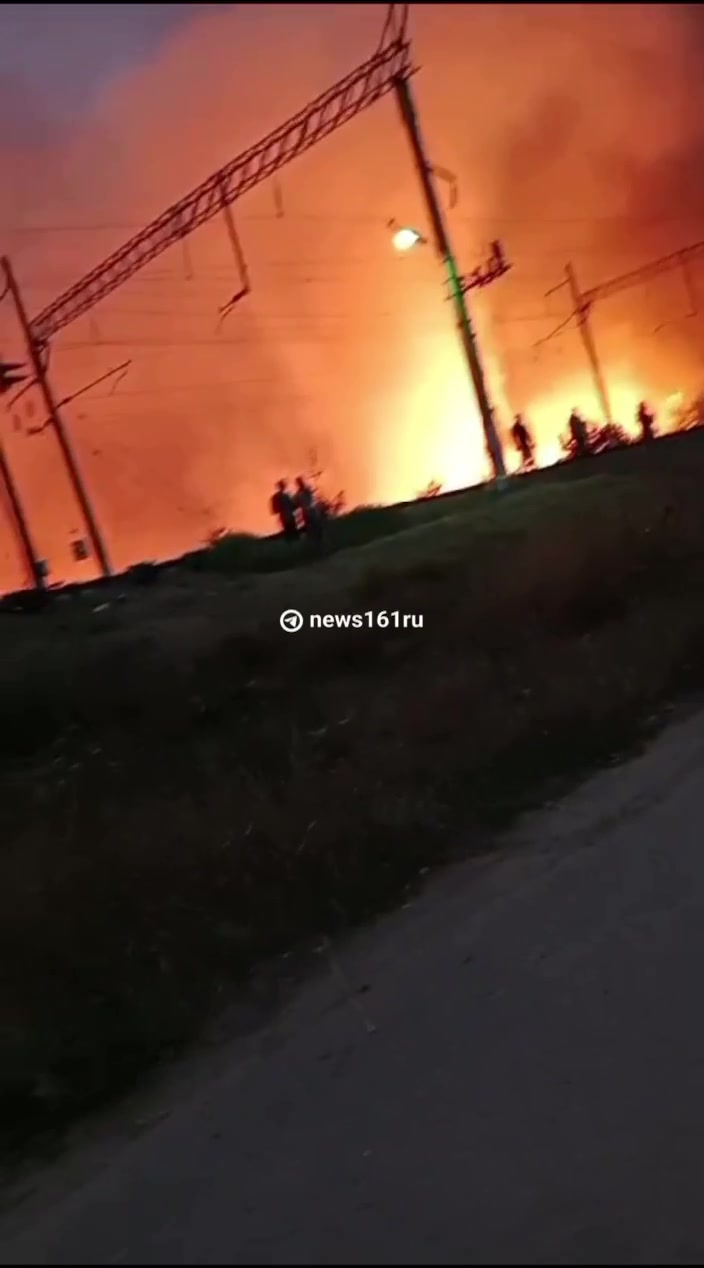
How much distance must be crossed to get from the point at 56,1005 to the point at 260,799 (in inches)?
79.7

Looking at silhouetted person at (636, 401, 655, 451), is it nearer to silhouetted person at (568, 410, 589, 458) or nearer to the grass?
the grass

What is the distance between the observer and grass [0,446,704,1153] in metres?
4.81

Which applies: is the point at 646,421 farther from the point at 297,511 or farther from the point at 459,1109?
the point at 459,1109

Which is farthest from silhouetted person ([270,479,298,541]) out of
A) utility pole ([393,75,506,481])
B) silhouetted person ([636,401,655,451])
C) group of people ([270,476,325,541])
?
silhouetted person ([636,401,655,451])

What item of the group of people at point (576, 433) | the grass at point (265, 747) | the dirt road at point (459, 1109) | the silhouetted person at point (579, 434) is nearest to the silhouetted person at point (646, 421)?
the group of people at point (576, 433)

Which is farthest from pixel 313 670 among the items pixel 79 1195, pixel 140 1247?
pixel 140 1247

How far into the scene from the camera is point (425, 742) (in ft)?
24.6

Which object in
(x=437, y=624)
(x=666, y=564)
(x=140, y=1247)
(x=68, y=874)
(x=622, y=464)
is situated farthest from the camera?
(x=622, y=464)

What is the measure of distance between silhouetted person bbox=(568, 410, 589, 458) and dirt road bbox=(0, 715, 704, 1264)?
32.7 feet

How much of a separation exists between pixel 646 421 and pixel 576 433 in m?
3.17

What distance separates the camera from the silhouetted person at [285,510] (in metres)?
17.4

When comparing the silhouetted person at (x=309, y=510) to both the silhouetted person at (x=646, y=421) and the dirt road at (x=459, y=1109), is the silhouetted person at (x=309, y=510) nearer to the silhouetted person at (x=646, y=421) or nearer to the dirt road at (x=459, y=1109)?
the silhouetted person at (x=646, y=421)

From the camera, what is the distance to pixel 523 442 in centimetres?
1866

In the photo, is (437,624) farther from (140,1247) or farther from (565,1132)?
(140,1247)
